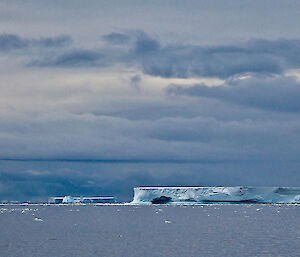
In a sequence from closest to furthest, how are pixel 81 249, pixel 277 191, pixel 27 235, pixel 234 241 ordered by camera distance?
1. pixel 81 249
2. pixel 234 241
3. pixel 27 235
4. pixel 277 191

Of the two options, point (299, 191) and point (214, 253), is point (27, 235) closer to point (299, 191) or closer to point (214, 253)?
point (214, 253)

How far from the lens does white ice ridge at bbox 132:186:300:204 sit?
9875 centimetres

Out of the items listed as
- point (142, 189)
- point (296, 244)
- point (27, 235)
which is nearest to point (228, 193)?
point (142, 189)

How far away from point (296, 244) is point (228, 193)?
6200 centimetres

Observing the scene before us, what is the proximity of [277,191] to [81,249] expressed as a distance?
2588 inches

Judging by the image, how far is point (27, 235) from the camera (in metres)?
47.5

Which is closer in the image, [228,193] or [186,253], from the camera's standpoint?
[186,253]

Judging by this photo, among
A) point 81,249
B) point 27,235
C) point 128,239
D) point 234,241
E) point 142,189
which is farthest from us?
point 142,189

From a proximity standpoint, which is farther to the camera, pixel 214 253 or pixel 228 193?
pixel 228 193

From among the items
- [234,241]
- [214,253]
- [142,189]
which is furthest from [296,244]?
[142,189]

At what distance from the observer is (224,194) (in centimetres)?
10006

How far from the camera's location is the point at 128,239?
42.7m

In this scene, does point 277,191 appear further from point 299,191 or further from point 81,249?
point 81,249

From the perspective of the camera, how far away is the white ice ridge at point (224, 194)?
98.8 meters
